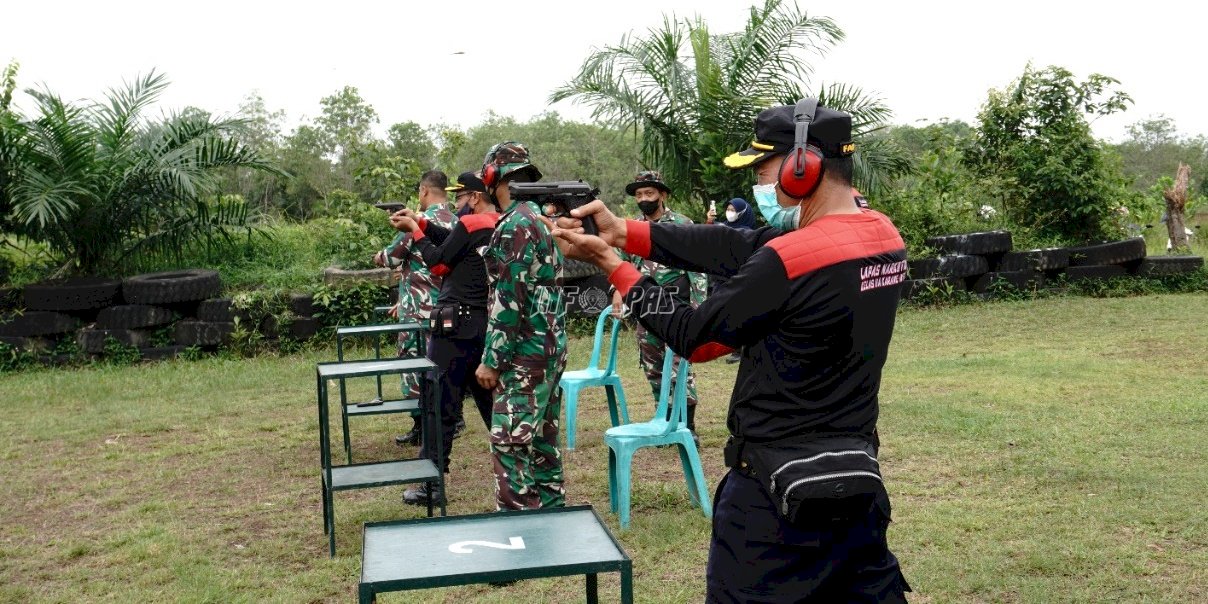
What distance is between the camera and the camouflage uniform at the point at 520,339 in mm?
4879

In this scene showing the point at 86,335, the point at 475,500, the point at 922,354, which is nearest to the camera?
the point at 475,500

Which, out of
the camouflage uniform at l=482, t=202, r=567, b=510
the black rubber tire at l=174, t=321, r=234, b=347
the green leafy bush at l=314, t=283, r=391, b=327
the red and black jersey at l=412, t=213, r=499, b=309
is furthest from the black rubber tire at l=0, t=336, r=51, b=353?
the camouflage uniform at l=482, t=202, r=567, b=510

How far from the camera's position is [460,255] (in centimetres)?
593

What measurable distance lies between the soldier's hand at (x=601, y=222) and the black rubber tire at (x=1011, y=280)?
1165 centimetres

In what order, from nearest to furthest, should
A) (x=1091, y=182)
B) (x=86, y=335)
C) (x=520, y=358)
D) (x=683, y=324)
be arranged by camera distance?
(x=683, y=324) < (x=520, y=358) < (x=86, y=335) < (x=1091, y=182)

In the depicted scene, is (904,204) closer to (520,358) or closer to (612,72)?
(612,72)

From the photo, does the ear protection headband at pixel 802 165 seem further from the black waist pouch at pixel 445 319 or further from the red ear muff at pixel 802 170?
the black waist pouch at pixel 445 319

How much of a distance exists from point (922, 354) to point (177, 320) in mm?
7631

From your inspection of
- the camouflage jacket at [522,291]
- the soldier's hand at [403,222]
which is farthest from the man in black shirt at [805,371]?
the soldier's hand at [403,222]

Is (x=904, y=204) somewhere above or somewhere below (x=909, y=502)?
above

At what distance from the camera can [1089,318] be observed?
40.5 feet

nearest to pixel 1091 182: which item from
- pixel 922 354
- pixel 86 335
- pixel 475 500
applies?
pixel 922 354

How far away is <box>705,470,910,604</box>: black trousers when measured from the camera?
106 inches

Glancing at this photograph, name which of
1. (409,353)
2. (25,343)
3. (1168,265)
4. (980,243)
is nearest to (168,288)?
(25,343)
